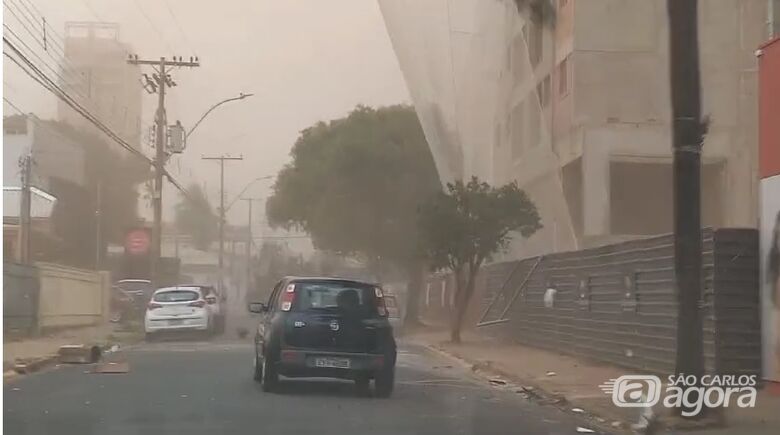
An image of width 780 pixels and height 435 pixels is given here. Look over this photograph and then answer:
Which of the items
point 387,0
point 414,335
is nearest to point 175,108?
point 387,0

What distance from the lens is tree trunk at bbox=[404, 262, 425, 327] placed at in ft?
44.8

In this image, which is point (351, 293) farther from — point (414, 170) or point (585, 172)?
point (585, 172)

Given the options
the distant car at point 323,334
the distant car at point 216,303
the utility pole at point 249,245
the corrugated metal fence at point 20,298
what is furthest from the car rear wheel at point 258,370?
the corrugated metal fence at point 20,298

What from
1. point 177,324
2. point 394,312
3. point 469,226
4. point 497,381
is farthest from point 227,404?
point 469,226

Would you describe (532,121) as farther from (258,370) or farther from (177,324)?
(177,324)

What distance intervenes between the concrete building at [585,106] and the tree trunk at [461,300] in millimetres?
1262

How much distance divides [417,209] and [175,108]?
10.0ft

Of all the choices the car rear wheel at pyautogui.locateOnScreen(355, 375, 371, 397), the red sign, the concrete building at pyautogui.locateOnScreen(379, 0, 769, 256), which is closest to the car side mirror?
the red sign

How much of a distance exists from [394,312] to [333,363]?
94cm

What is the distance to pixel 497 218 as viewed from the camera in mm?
15203

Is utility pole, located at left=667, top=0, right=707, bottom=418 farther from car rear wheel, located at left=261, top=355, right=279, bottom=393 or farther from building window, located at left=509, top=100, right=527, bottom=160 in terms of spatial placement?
car rear wheel, located at left=261, top=355, right=279, bottom=393

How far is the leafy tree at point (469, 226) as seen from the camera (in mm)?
13546

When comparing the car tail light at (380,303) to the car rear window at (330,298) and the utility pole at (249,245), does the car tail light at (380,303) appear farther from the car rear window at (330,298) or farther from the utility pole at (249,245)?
the utility pole at (249,245)
